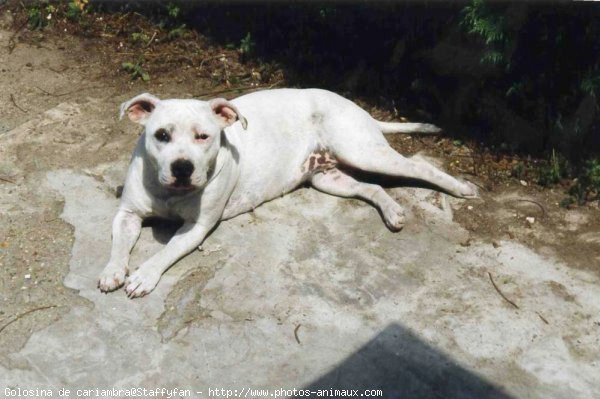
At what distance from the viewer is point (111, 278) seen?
546 cm

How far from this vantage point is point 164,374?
4816 mm

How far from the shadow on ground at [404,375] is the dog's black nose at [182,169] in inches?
66.2

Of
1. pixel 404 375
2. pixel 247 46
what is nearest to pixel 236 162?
pixel 404 375

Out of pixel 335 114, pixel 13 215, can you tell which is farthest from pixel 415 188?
pixel 13 215

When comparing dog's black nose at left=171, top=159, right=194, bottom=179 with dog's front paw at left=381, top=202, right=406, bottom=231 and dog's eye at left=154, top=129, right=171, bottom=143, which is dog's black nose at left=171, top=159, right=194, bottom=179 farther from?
dog's front paw at left=381, top=202, right=406, bottom=231

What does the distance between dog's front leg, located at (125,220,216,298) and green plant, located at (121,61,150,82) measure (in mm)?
3055

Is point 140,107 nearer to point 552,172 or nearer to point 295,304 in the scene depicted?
point 295,304

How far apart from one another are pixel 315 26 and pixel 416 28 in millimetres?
1247

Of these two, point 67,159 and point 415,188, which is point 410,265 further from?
point 67,159

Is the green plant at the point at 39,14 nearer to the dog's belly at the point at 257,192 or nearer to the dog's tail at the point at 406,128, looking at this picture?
the dog's belly at the point at 257,192

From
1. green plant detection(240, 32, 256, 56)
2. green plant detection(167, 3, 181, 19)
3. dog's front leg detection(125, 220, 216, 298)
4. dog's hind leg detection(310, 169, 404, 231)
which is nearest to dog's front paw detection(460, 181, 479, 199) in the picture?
dog's hind leg detection(310, 169, 404, 231)

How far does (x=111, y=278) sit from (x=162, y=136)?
106 centimetres

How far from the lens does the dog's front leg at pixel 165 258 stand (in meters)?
5.44

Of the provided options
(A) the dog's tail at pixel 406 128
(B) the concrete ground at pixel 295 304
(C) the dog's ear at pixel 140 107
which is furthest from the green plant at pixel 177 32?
(C) the dog's ear at pixel 140 107
